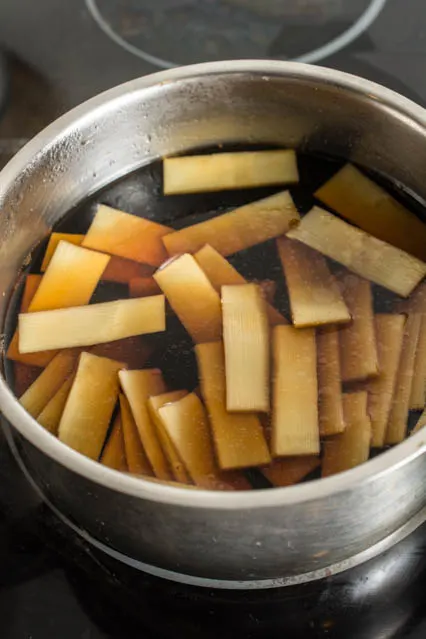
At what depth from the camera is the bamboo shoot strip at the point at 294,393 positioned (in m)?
0.76

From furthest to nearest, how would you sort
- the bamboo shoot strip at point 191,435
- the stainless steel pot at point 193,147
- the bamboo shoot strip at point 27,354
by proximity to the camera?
the bamboo shoot strip at point 27,354 < the bamboo shoot strip at point 191,435 < the stainless steel pot at point 193,147

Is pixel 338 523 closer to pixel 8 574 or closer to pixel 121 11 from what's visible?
pixel 8 574

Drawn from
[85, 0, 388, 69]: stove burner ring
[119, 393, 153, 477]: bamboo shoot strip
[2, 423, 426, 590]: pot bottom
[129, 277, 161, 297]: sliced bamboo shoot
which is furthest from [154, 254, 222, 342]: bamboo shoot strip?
[85, 0, 388, 69]: stove burner ring

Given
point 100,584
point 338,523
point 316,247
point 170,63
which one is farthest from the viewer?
point 170,63

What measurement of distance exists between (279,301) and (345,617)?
31 cm

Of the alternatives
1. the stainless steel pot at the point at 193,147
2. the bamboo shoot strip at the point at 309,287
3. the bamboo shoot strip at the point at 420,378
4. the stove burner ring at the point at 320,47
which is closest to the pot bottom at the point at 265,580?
the stainless steel pot at the point at 193,147

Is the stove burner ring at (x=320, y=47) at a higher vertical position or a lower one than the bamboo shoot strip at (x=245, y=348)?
higher

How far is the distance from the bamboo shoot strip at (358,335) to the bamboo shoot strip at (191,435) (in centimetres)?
15

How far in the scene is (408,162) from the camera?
945mm

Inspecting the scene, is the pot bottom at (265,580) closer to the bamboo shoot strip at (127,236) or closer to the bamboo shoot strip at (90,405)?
the bamboo shoot strip at (90,405)

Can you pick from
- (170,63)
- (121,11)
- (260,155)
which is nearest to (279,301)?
(260,155)

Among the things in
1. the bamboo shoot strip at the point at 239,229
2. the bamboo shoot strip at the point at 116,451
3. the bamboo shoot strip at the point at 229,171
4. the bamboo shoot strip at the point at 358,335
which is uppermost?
the bamboo shoot strip at the point at 229,171

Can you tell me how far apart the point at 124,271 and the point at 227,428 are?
231mm

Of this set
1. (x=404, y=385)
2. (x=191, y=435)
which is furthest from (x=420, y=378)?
(x=191, y=435)
